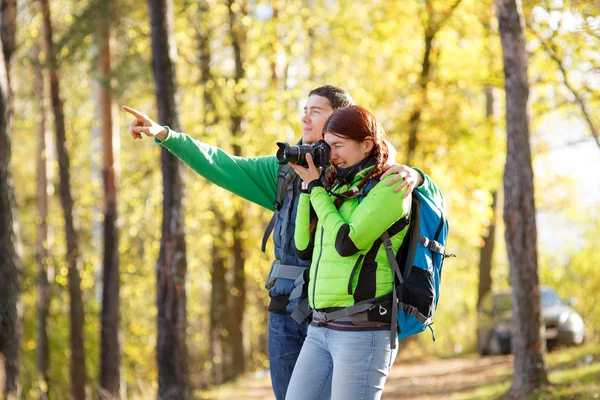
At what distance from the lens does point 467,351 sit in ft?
71.3

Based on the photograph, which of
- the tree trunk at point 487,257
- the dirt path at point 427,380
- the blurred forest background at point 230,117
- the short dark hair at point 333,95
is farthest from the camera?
the tree trunk at point 487,257

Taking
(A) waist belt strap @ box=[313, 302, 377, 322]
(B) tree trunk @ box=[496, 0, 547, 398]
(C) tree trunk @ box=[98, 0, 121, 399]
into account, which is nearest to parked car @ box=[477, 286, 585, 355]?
(B) tree trunk @ box=[496, 0, 547, 398]

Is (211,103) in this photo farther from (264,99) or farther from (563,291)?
(563,291)

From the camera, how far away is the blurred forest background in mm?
15000

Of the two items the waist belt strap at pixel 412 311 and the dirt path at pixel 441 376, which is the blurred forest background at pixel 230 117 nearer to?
the dirt path at pixel 441 376

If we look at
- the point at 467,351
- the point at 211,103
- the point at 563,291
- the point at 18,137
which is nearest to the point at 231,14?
the point at 211,103

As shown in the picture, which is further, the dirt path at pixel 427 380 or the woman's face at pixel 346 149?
the dirt path at pixel 427 380

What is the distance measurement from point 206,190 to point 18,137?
337 inches

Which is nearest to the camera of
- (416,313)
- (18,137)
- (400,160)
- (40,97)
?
(416,313)

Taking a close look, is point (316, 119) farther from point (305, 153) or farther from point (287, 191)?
point (305, 153)

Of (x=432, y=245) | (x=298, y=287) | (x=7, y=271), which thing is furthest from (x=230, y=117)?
(x=432, y=245)

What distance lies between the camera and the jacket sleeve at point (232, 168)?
4.34 m

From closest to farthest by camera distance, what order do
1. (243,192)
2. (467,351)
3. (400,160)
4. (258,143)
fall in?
(243,192) → (258,143) → (400,160) → (467,351)

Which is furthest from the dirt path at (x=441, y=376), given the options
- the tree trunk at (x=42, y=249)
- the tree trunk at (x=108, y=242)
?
the tree trunk at (x=42, y=249)
